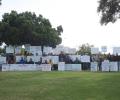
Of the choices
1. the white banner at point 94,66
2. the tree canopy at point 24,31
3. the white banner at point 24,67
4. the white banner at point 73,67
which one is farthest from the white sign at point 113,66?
the tree canopy at point 24,31

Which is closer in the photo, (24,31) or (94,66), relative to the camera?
(94,66)

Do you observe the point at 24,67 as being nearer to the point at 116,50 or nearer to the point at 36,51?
the point at 36,51

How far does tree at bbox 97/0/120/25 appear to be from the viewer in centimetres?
3956

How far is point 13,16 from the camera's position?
66.6 meters

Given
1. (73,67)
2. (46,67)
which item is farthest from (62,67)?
(46,67)

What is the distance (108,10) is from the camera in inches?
1601

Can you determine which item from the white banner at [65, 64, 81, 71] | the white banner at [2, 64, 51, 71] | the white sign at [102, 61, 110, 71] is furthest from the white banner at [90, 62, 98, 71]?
the white banner at [2, 64, 51, 71]

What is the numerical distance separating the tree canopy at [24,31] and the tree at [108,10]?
2421 centimetres

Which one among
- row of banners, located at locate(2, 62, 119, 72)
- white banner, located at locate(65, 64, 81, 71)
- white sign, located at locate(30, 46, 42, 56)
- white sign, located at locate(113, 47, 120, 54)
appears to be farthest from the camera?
white sign, located at locate(30, 46, 42, 56)

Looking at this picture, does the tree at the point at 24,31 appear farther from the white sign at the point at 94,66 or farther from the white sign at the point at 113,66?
the white sign at the point at 113,66

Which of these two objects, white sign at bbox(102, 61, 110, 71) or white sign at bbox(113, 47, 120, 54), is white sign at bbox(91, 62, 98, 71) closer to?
white sign at bbox(102, 61, 110, 71)

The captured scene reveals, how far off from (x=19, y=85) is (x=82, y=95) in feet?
18.8

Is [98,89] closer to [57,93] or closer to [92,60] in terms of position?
[57,93]

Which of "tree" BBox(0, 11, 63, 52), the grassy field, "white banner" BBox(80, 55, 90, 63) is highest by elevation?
"tree" BBox(0, 11, 63, 52)
